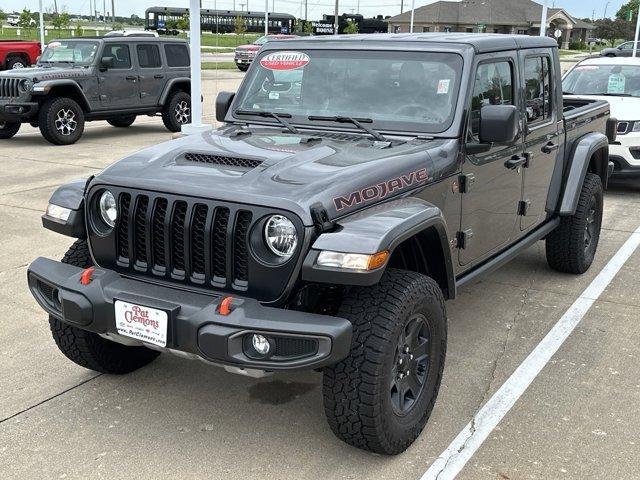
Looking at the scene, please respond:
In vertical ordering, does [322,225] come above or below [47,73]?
below

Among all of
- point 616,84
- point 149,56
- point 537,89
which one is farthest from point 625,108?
point 149,56

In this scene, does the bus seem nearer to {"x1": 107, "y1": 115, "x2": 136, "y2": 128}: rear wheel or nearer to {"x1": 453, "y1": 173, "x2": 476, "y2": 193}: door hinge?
{"x1": 107, "y1": 115, "x2": 136, "y2": 128}: rear wheel

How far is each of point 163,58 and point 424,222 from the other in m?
11.9

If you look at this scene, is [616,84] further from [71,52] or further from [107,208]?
[71,52]

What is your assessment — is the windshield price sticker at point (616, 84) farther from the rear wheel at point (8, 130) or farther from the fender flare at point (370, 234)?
the rear wheel at point (8, 130)

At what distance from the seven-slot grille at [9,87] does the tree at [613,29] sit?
284 feet

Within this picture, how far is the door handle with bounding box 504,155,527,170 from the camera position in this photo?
460cm

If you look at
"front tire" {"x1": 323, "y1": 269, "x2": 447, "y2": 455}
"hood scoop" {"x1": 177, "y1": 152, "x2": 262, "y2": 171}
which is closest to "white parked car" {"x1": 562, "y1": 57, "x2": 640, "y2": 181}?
"front tire" {"x1": 323, "y1": 269, "x2": 447, "y2": 455}

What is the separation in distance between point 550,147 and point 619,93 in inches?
217

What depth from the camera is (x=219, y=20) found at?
71375 millimetres

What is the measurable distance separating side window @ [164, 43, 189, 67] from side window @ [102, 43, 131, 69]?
35.6 inches

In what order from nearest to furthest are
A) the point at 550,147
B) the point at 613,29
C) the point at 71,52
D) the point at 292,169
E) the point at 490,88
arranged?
the point at 292,169, the point at 490,88, the point at 550,147, the point at 71,52, the point at 613,29

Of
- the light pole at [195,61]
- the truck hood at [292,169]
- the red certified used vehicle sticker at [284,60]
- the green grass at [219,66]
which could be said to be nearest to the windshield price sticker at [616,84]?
the light pole at [195,61]

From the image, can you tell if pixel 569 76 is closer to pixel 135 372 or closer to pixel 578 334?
pixel 578 334
